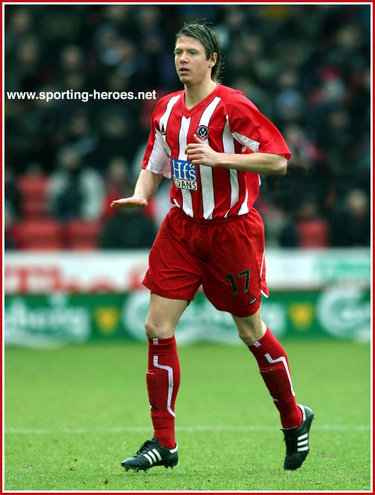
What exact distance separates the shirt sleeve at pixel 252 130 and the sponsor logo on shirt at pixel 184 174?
31 centimetres

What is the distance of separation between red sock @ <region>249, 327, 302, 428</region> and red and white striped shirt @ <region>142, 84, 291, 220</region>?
2.66 ft

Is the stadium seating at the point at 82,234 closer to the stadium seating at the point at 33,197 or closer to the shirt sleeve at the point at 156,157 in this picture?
the stadium seating at the point at 33,197

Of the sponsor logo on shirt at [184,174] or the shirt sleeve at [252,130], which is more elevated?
the shirt sleeve at [252,130]

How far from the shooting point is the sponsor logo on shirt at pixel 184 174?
5082mm

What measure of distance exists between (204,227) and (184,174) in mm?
324

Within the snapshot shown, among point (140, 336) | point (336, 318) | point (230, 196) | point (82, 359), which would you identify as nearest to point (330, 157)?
point (336, 318)

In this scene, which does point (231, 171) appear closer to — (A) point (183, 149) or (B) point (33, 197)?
(A) point (183, 149)

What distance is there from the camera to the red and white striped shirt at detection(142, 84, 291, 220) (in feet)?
16.3

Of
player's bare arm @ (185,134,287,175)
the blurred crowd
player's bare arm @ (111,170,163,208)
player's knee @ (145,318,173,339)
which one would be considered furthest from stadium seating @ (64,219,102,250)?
player's bare arm @ (185,134,287,175)

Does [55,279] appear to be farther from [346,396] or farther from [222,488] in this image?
[222,488]

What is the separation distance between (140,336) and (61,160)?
9.90 ft

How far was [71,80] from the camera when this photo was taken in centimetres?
1316

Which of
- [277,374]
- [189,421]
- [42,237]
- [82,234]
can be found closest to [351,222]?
[82,234]

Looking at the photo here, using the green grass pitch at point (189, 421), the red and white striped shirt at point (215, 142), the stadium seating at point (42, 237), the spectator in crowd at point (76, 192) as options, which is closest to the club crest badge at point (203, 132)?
the red and white striped shirt at point (215, 142)
